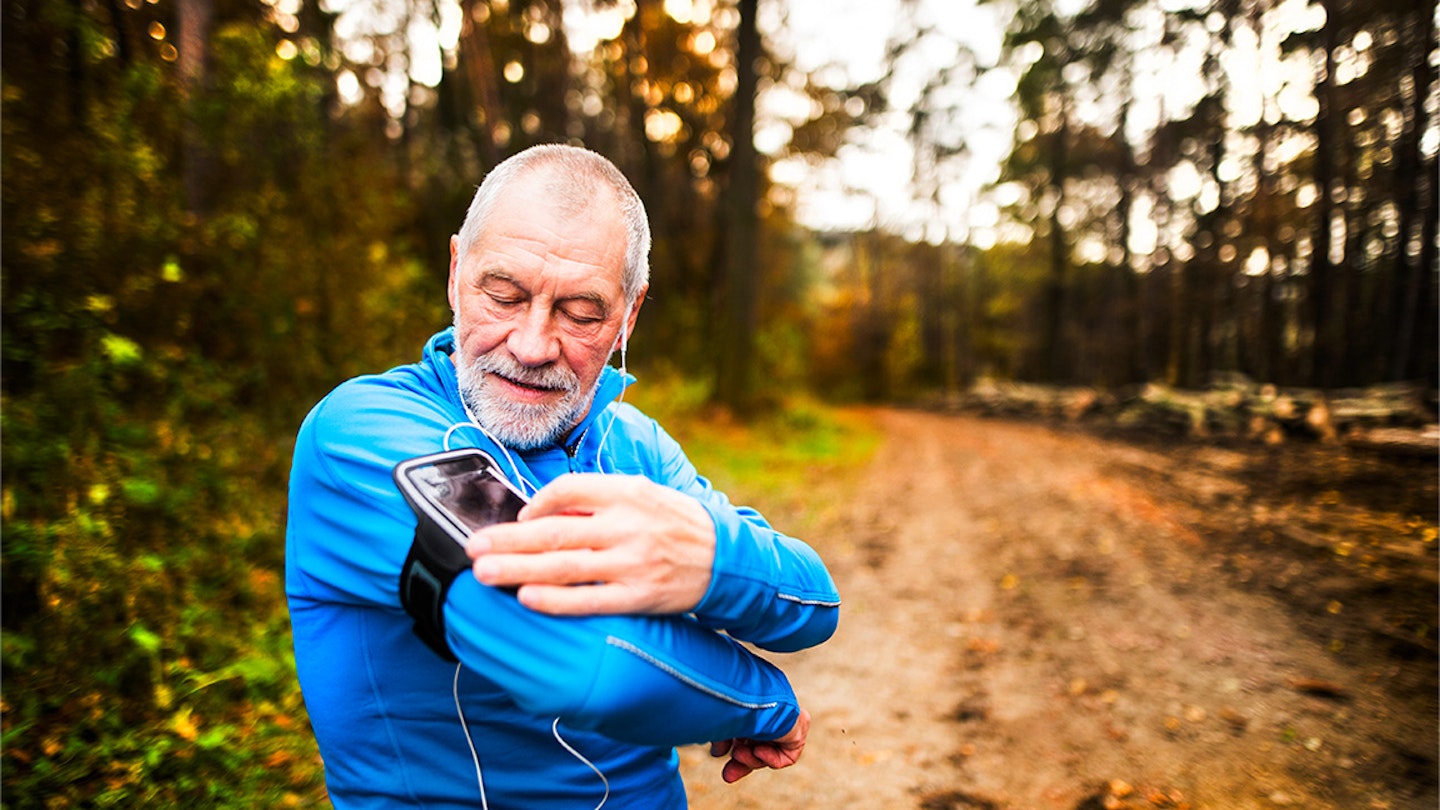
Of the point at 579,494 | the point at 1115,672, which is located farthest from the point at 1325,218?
the point at 579,494

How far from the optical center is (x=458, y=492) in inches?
45.7

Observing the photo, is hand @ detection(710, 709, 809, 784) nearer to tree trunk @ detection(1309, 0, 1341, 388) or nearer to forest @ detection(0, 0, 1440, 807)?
forest @ detection(0, 0, 1440, 807)

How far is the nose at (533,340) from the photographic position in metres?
1.56

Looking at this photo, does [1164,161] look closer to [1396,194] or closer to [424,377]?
[1396,194]

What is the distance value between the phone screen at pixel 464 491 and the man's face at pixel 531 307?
30 centimetres

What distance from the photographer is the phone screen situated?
3.68 ft

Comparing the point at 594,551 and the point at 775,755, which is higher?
the point at 594,551

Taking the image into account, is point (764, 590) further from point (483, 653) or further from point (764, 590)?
point (483, 653)

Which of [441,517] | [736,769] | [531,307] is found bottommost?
[736,769]

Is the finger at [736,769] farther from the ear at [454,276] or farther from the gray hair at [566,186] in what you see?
the ear at [454,276]

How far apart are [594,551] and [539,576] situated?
9cm

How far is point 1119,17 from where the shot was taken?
50.1 ft

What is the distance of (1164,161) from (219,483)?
19784mm

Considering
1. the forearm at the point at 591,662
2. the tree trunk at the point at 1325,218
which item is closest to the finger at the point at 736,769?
the forearm at the point at 591,662
